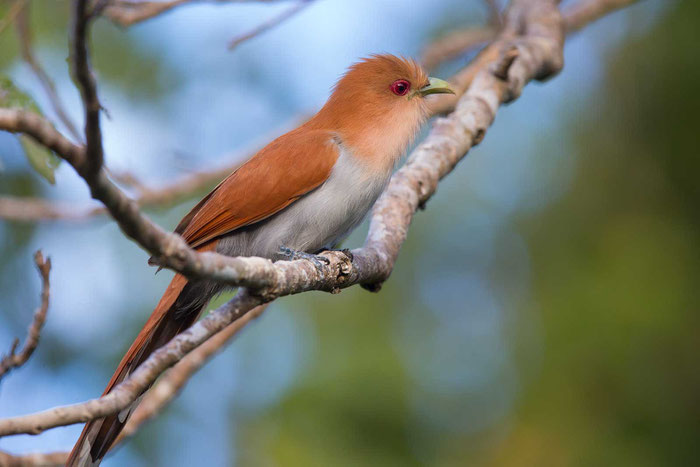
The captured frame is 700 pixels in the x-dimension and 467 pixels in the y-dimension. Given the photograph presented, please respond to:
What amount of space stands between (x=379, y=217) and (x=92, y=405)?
6.55ft

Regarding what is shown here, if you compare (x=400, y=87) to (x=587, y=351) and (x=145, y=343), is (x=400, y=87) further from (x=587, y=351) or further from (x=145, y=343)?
(x=587, y=351)

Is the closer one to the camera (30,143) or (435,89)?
(30,143)

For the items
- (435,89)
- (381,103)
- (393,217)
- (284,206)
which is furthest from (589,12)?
(284,206)

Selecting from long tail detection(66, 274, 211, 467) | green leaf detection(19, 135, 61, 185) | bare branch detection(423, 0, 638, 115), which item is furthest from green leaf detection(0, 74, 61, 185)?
bare branch detection(423, 0, 638, 115)

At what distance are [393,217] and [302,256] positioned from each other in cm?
67

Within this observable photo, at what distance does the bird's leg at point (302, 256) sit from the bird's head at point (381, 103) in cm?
68

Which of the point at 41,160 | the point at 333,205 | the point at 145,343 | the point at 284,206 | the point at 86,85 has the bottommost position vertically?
the point at 145,343

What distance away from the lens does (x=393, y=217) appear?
3764mm

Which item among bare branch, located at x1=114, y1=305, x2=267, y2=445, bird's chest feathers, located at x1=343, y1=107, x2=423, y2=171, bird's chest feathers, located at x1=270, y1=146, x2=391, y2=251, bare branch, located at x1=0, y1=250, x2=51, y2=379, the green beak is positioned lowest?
bare branch, located at x1=114, y1=305, x2=267, y2=445

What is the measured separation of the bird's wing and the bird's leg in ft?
0.64

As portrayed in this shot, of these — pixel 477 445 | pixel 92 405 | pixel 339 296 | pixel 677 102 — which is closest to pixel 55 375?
pixel 339 296

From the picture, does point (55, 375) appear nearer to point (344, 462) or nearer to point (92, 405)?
point (344, 462)

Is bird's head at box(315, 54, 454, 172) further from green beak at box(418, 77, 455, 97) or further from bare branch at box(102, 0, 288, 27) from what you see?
bare branch at box(102, 0, 288, 27)

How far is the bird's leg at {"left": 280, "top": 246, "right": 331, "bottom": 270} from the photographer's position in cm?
286
